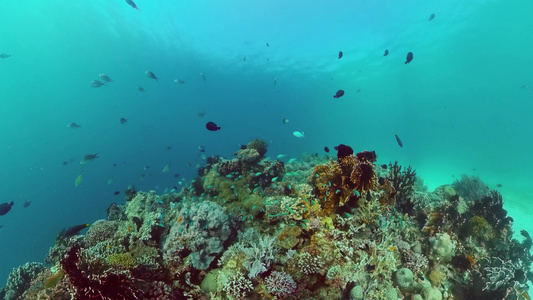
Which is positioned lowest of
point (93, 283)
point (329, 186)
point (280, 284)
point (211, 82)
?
point (93, 283)

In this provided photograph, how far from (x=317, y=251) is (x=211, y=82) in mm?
74618

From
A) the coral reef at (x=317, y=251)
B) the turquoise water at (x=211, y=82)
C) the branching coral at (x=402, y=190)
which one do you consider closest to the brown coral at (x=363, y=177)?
the coral reef at (x=317, y=251)

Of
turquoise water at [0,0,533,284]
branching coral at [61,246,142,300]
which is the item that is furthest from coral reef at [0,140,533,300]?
→ turquoise water at [0,0,533,284]

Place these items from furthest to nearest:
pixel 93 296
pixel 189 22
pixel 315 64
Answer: pixel 315 64 < pixel 189 22 < pixel 93 296

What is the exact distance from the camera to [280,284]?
4.59m

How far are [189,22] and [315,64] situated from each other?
27601mm

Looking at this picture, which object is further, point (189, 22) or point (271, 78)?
point (271, 78)

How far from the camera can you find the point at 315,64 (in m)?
56.3

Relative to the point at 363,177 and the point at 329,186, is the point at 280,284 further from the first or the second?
the point at 363,177

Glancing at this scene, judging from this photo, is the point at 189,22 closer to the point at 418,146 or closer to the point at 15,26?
the point at 15,26

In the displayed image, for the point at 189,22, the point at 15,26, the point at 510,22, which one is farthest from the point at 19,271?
the point at 510,22

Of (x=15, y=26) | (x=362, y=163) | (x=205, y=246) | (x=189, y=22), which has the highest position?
(x=189, y=22)

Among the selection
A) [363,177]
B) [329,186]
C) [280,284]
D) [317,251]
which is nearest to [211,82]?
[329,186]

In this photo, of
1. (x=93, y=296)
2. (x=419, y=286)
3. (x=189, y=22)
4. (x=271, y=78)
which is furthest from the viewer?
(x=271, y=78)
